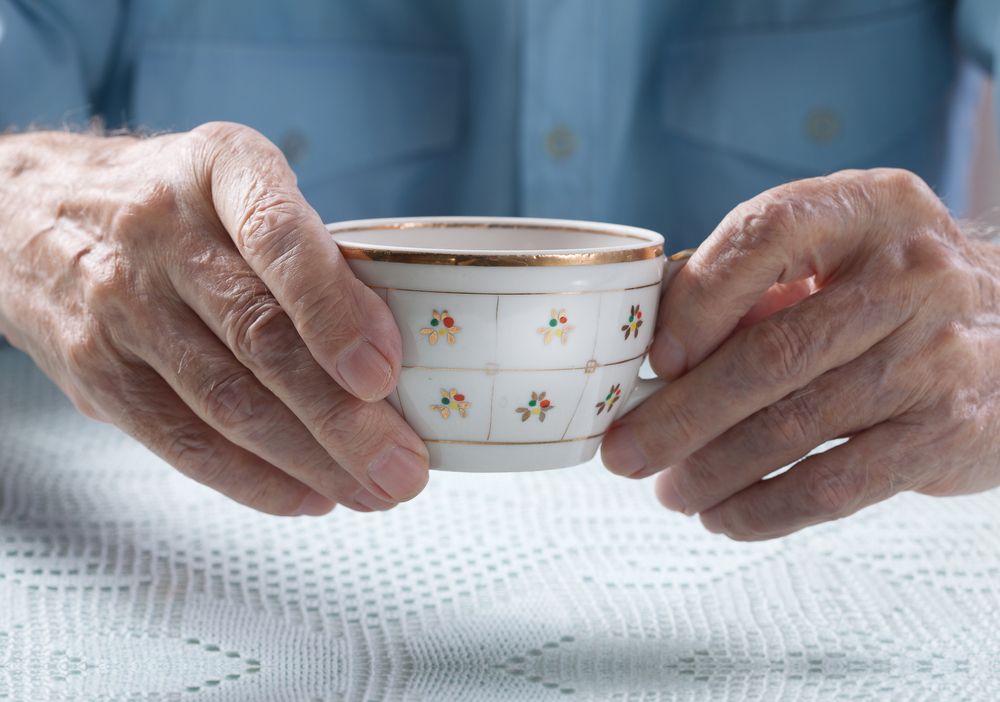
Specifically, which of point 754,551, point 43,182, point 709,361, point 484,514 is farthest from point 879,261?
point 43,182

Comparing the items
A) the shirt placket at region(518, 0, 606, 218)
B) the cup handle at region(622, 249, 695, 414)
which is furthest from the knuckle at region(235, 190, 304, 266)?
the shirt placket at region(518, 0, 606, 218)

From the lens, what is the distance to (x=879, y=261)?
1.97 feet

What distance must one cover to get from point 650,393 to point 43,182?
44 cm

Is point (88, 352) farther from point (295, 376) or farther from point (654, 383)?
point (654, 383)

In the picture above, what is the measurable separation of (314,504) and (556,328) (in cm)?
24

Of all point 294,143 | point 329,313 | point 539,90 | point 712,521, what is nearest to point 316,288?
point 329,313

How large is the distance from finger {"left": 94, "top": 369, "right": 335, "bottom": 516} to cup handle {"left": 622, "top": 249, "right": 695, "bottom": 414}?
0.22 metres

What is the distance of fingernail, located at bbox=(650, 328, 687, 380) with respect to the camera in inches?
24.2

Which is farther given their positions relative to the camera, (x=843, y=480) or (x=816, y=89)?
(x=816, y=89)

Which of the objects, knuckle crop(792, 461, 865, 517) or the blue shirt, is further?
the blue shirt

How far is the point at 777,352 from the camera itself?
597 mm

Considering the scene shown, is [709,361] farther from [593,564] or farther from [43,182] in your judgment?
[43,182]

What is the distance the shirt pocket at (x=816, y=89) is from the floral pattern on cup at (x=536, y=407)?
82 cm

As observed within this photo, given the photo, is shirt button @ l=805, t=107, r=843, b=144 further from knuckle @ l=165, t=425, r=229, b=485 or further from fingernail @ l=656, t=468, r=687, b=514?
knuckle @ l=165, t=425, r=229, b=485
